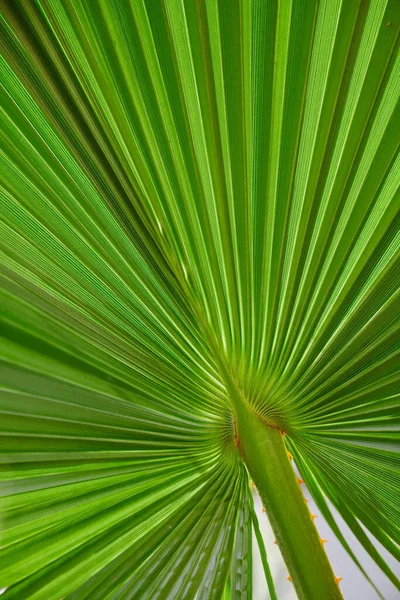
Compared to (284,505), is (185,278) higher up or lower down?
higher up

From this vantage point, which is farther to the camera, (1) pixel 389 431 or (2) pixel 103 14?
(1) pixel 389 431

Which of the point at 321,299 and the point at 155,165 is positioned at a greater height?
the point at 155,165

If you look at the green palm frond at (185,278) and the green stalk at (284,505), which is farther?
the green stalk at (284,505)

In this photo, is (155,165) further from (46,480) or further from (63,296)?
(46,480)

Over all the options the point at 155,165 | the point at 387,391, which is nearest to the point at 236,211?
the point at 155,165
